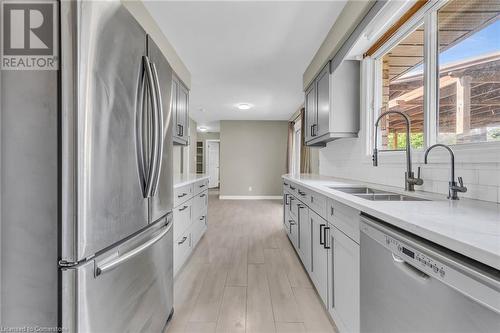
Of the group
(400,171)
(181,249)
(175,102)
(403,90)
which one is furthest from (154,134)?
(403,90)

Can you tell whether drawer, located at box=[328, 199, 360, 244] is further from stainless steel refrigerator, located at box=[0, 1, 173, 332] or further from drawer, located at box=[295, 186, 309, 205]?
stainless steel refrigerator, located at box=[0, 1, 173, 332]

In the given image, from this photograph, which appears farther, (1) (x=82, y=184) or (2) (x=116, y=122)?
(2) (x=116, y=122)

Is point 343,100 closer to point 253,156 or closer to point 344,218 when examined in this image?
point 344,218

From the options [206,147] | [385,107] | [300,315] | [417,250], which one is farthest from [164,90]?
[206,147]

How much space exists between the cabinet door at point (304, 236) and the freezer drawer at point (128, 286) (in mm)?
1242

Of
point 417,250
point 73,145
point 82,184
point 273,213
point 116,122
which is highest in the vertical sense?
point 116,122

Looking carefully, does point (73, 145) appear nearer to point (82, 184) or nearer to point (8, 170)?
point (82, 184)

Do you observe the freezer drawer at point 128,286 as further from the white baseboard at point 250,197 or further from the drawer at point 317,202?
the white baseboard at point 250,197

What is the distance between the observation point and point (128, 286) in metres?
1.08

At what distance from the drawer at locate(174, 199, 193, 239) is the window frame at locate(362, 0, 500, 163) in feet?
6.42

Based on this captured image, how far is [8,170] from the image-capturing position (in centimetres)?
82

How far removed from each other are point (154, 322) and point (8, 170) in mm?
1057

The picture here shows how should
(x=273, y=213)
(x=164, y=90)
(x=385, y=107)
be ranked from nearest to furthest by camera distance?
1. (x=164, y=90)
2. (x=385, y=107)
3. (x=273, y=213)

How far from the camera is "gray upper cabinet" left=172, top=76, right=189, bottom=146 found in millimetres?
2992
